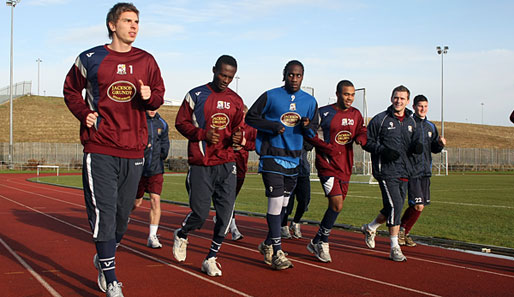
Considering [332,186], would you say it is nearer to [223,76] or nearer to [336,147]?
[336,147]

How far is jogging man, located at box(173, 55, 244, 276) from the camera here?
632 centimetres


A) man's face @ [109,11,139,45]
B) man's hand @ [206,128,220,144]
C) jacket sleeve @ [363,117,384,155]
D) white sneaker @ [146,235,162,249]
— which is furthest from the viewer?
white sneaker @ [146,235,162,249]

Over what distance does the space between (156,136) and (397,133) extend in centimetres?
354

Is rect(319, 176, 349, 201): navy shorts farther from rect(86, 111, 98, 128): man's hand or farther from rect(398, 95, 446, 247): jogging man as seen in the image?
rect(86, 111, 98, 128): man's hand

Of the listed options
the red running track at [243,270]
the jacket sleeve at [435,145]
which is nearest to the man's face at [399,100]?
the jacket sleeve at [435,145]

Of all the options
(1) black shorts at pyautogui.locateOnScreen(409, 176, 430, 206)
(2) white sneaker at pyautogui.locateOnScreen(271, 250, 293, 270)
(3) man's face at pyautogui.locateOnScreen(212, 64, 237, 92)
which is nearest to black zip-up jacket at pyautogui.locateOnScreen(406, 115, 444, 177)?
(1) black shorts at pyautogui.locateOnScreen(409, 176, 430, 206)

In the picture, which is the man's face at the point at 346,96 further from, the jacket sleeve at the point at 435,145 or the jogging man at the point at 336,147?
the jacket sleeve at the point at 435,145

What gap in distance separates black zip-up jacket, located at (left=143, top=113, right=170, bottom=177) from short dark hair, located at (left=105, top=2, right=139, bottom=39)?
11.6ft

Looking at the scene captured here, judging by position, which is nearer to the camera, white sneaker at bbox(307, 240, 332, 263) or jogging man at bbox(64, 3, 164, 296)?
jogging man at bbox(64, 3, 164, 296)

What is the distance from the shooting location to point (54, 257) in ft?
23.6

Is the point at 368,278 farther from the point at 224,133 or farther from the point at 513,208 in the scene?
the point at 513,208

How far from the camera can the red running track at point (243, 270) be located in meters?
5.50

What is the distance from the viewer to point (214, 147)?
20.8 ft

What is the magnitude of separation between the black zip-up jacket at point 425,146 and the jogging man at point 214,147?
3.13 m
